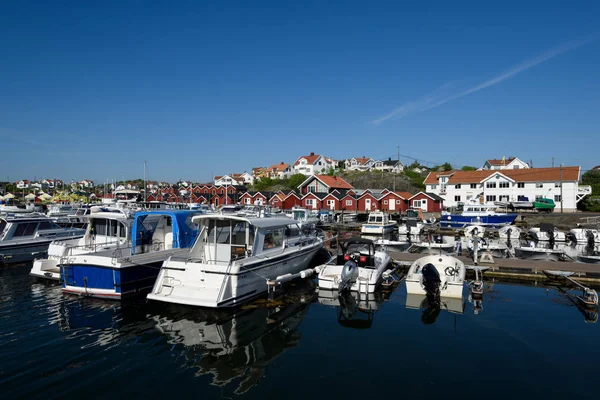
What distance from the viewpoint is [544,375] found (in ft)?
27.5

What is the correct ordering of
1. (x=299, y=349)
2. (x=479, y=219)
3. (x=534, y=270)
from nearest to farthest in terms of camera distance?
(x=299, y=349) → (x=534, y=270) → (x=479, y=219)

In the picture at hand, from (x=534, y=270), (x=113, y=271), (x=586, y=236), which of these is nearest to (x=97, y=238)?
(x=113, y=271)

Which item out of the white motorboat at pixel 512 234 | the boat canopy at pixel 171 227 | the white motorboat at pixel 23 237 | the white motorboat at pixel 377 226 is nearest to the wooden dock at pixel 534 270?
the boat canopy at pixel 171 227

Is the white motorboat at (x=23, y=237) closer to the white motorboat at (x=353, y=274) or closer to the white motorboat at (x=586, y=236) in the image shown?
the white motorboat at (x=353, y=274)

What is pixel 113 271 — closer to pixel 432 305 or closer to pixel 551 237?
pixel 432 305

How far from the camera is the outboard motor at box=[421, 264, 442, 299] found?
14.0 m

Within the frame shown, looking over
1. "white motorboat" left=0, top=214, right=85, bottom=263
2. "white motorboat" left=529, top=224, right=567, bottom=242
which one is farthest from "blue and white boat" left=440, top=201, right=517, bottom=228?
"white motorboat" left=0, top=214, right=85, bottom=263

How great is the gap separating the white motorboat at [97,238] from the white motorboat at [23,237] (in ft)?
13.8

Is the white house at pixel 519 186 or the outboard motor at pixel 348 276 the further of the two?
the white house at pixel 519 186

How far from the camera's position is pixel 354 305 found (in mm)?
13648

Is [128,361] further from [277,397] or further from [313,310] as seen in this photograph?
[313,310]

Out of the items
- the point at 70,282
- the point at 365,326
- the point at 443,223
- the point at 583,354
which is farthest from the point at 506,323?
the point at 443,223

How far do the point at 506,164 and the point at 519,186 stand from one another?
3787 centimetres

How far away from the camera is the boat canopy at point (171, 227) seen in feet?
55.0
